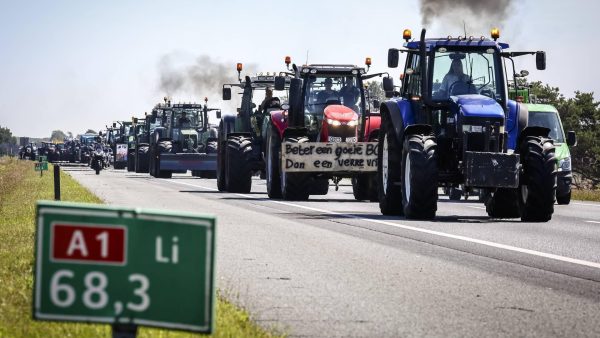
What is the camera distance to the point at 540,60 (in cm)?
2070

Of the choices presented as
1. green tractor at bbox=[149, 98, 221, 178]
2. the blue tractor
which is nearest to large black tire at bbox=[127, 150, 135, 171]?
green tractor at bbox=[149, 98, 221, 178]

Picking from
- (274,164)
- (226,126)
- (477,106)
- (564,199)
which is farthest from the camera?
(226,126)

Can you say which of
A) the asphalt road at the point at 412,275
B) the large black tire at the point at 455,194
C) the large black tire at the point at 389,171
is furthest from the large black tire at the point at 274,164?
the asphalt road at the point at 412,275

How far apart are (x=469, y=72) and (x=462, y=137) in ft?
4.66

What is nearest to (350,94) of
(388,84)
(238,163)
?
(238,163)

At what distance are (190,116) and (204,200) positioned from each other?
26906 mm

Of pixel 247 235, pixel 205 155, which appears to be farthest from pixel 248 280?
pixel 205 155

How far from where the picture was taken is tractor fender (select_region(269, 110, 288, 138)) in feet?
97.8

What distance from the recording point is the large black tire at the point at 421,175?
2003 cm

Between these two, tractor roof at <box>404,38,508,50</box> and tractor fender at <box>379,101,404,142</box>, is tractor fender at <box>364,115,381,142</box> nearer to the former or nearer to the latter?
tractor fender at <box>379,101,404,142</box>

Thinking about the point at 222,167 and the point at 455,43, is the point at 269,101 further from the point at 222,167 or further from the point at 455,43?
the point at 455,43

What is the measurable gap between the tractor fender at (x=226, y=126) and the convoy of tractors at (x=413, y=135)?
4 centimetres

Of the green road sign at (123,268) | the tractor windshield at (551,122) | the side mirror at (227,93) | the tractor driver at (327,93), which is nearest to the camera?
the green road sign at (123,268)

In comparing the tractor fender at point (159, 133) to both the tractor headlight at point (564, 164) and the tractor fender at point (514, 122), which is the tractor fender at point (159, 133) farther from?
the tractor fender at point (514, 122)
